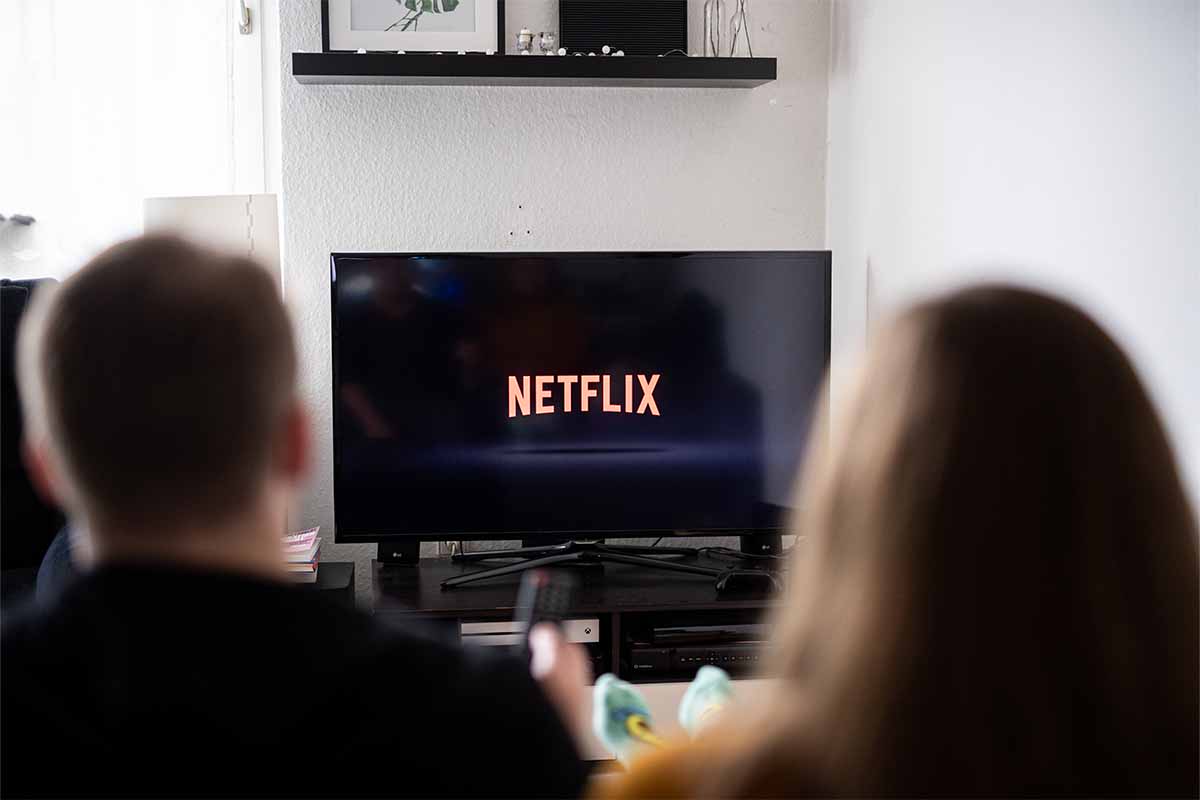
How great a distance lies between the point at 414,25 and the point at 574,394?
1017mm

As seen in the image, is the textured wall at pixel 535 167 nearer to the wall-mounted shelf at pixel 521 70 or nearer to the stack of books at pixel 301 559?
the wall-mounted shelf at pixel 521 70

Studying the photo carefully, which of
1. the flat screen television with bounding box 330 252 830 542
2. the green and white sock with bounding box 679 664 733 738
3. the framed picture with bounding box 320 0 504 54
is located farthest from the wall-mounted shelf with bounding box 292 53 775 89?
the green and white sock with bounding box 679 664 733 738

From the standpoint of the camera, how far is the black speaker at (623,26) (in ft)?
10.5

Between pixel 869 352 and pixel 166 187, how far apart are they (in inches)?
111

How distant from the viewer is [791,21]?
3365 millimetres

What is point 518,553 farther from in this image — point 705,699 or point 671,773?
point 671,773

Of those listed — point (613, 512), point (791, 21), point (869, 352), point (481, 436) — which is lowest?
point (613, 512)

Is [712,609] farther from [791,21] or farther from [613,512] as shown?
[791,21]

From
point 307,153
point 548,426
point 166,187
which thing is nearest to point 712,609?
point 548,426

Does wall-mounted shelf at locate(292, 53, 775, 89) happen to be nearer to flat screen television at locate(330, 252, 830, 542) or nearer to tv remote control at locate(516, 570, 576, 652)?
flat screen television at locate(330, 252, 830, 542)

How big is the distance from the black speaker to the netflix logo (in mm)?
858

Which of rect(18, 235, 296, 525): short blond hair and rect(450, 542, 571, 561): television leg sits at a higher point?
rect(18, 235, 296, 525): short blond hair

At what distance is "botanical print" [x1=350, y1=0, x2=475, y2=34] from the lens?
3148mm

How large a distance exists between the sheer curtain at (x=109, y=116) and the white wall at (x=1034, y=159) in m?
1.60
